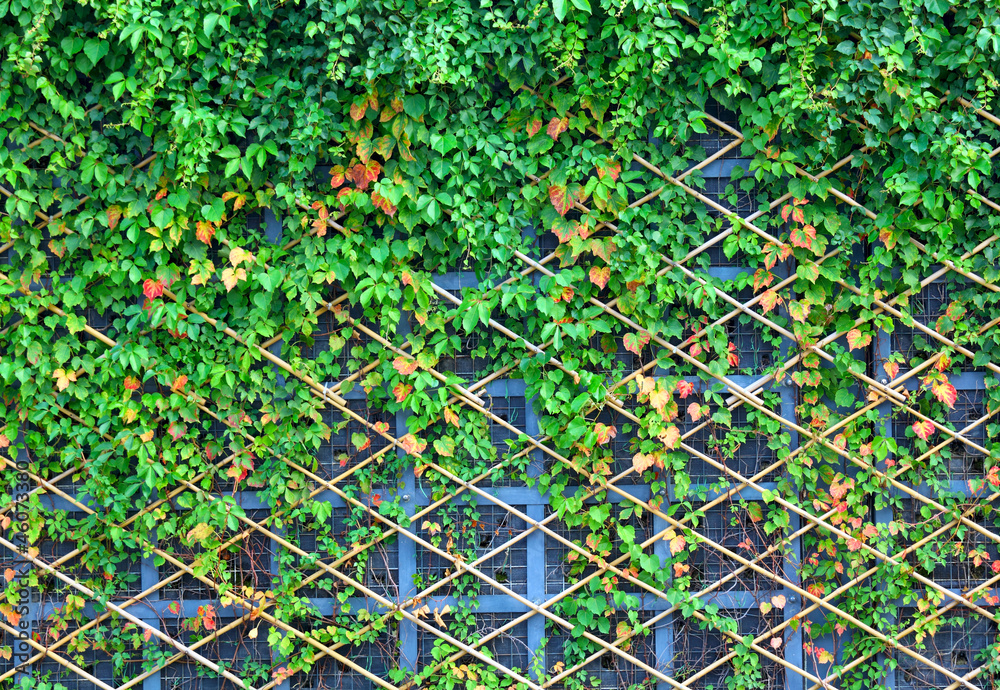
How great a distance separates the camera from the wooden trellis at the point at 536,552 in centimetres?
261

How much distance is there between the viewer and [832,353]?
2.64m

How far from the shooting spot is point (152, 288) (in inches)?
99.7

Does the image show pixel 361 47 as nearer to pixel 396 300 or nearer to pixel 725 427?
pixel 396 300

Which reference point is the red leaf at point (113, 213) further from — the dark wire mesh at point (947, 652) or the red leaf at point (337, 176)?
the dark wire mesh at point (947, 652)

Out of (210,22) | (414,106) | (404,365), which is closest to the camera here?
(210,22)

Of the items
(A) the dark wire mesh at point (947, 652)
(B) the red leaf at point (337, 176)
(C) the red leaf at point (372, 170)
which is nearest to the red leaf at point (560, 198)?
(C) the red leaf at point (372, 170)

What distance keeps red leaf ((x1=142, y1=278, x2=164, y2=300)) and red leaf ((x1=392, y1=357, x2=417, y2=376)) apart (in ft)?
2.83

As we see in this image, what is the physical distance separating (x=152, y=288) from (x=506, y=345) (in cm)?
127

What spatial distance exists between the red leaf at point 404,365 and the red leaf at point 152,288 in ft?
2.83

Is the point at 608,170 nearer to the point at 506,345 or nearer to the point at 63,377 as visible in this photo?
the point at 506,345

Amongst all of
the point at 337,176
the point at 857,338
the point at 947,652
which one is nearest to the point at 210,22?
the point at 337,176

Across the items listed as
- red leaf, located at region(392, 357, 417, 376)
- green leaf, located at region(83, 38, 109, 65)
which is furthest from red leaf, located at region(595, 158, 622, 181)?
green leaf, located at region(83, 38, 109, 65)

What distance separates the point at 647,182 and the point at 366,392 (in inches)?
50.2

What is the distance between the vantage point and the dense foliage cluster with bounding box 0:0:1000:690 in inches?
97.3
